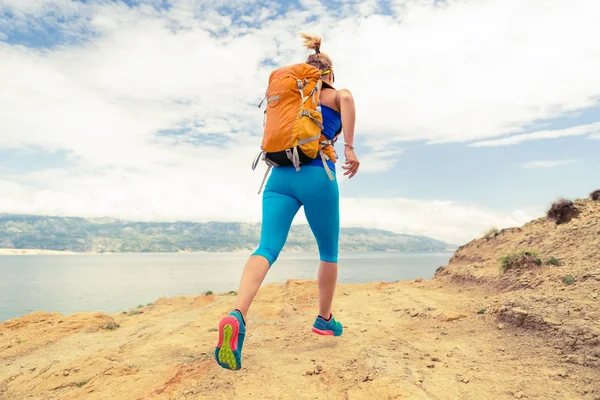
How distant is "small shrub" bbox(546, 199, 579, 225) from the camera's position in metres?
10.2

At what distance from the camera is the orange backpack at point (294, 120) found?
10.3 ft

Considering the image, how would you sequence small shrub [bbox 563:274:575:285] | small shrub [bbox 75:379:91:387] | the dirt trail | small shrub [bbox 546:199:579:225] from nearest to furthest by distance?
1. the dirt trail
2. small shrub [bbox 75:379:91:387]
3. small shrub [bbox 563:274:575:285]
4. small shrub [bbox 546:199:579:225]

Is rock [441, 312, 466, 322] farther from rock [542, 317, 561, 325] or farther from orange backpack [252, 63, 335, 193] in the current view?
orange backpack [252, 63, 335, 193]

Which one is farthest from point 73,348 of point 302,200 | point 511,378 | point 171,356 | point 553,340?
point 553,340

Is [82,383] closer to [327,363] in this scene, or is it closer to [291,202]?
[327,363]

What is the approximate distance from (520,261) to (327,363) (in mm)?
5406

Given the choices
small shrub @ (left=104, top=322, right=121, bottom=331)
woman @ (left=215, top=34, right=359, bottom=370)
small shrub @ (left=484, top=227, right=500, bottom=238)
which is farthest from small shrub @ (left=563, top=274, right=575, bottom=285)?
small shrub @ (left=484, top=227, right=500, bottom=238)

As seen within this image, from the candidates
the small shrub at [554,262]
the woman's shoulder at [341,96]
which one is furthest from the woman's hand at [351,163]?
the small shrub at [554,262]

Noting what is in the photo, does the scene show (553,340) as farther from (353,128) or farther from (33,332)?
(33,332)

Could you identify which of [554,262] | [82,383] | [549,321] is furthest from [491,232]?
[82,383]

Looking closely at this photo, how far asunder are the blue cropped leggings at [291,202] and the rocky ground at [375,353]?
115 centimetres

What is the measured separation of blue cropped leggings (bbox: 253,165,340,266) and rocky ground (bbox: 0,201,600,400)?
3.77 feet

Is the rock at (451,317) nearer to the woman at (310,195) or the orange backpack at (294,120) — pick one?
the woman at (310,195)

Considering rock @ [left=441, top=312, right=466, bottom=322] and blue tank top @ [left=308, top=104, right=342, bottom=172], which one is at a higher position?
blue tank top @ [left=308, top=104, right=342, bottom=172]
